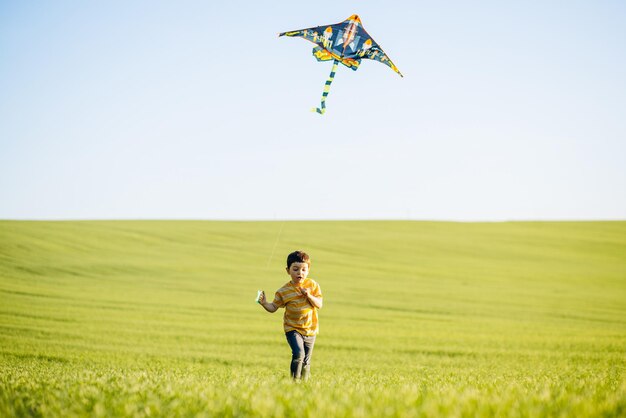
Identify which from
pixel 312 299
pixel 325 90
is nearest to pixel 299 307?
pixel 312 299

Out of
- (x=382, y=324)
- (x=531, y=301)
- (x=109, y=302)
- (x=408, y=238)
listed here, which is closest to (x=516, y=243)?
(x=408, y=238)

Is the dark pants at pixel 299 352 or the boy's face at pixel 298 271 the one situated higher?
the boy's face at pixel 298 271

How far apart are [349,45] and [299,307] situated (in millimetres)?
3443

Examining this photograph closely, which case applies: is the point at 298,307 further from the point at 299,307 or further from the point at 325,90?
the point at 325,90

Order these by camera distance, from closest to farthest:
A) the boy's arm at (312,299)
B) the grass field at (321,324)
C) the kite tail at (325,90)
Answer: the grass field at (321,324), the boy's arm at (312,299), the kite tail at (325,90)

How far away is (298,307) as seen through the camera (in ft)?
18.1

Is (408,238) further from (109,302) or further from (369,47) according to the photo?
(369,47)

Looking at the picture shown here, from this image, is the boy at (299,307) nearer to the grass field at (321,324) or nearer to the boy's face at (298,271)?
the boy's face at (298,271)

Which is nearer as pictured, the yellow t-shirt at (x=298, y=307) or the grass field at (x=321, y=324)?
the grass field at (x=321, y=324)

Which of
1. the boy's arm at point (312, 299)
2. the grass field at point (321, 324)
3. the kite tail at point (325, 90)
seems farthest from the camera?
the kite tail at point (325, 90)

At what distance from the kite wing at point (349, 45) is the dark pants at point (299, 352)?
11.5ft

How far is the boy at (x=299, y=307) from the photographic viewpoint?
5473 mm

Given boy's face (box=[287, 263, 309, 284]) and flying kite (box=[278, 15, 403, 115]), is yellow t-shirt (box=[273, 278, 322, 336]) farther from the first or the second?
flying kite (box=[278, 15, 403, 115])

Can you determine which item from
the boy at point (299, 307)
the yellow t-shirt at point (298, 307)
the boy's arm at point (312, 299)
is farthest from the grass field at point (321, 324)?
the boy's arm at point (312, 299)
